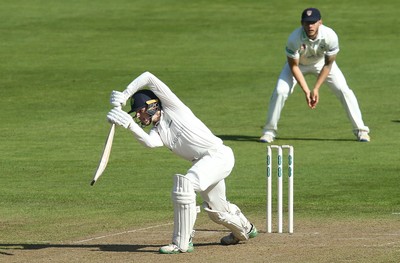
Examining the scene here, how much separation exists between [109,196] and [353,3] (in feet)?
75.8

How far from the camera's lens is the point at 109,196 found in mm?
15961

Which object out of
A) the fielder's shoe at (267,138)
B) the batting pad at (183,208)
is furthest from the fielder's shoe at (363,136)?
the batting pad at (183,208)

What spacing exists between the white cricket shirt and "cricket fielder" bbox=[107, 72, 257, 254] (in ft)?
23.2

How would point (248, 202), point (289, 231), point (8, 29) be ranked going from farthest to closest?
point (8, 29) → point (248, 202) → point (289, 231)

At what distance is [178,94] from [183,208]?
13.3 meters

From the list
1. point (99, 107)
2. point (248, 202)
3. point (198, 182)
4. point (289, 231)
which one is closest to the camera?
point (198, 182)

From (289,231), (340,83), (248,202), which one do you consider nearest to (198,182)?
(289,231)

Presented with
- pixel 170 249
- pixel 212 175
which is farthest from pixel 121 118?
pixel 170 249

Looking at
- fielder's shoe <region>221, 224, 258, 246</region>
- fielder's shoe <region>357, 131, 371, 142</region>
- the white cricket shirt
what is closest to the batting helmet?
Result: fielder's shoe <region>221, 224, 258, 246</region>

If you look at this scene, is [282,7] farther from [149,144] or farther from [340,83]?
[149,144]

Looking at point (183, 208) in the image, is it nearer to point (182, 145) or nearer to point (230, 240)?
point (182, 145)

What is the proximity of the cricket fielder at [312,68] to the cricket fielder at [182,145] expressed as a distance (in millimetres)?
6645

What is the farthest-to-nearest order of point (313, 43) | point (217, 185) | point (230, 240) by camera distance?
point (313, 43)
point (230, 240)
point (217, 185)

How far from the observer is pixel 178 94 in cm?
2511
